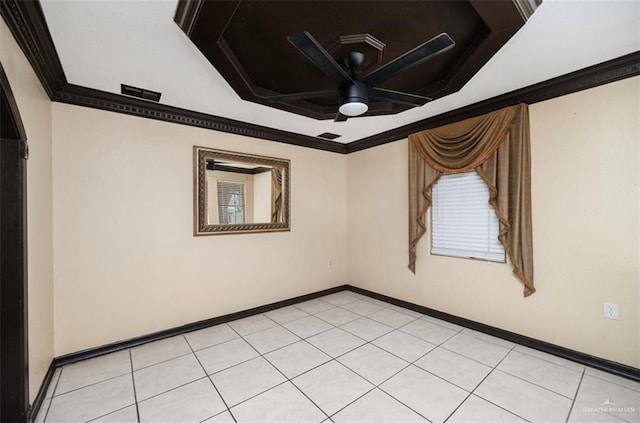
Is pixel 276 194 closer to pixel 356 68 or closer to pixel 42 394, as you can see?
pixel 356 68

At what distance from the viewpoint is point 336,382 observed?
2.06m

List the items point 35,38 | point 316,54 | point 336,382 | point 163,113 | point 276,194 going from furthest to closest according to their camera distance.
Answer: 1. point 276,194
2. point 163,113
3. point 336,382
4. point 35,38
5. point 316,54

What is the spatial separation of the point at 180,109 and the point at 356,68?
195cm

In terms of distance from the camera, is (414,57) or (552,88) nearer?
(414,57)

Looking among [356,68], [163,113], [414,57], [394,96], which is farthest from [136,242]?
[414,57]

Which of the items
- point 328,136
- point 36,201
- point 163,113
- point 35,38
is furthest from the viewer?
point 328,136

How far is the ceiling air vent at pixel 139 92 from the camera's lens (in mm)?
2367

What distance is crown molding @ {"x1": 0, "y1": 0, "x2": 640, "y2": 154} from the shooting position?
1.50m

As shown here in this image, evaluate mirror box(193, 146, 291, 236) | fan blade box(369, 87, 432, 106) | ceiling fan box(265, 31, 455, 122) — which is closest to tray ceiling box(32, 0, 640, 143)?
ceiling fan box(265, 31, 455, 122)

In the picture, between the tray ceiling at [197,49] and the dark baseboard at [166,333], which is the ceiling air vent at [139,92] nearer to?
the tray ceiling at [197,49]

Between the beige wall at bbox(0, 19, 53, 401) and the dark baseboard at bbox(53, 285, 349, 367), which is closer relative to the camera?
the beige wall at bbox(0, 19, 53, 401)

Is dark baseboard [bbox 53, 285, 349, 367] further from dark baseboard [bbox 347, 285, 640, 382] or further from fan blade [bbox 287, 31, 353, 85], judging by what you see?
fan blade [bbox 287, 31, 353, 85]

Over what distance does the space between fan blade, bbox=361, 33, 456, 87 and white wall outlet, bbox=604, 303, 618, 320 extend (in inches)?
92.4

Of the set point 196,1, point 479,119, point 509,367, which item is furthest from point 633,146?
point 196,1
